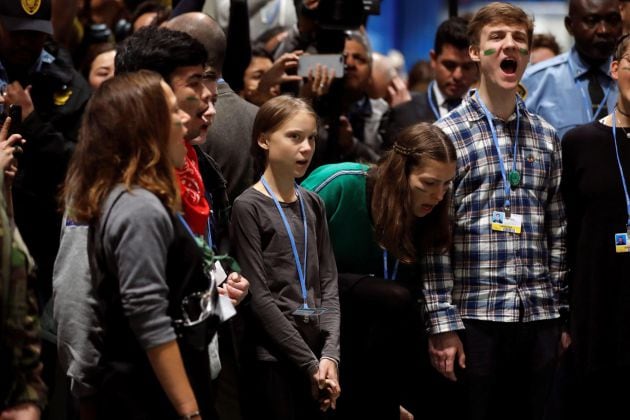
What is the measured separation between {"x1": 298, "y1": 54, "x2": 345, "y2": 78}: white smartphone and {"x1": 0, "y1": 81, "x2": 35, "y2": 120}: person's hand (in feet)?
4.31

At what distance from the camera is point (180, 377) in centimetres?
263

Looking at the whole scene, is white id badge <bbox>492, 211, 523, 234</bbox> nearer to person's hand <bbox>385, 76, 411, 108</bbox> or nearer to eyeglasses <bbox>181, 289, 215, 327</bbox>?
eyeglasses <bbox>181, 289, 215, 327</bbox>

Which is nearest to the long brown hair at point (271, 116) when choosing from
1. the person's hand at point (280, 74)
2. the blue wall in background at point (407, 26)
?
the person's hand at point (280, 74)

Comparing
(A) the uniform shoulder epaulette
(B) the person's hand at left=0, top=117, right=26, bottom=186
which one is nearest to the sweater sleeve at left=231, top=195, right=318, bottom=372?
(B) the person's hand at left=0, top=117, right=26, bottom=186

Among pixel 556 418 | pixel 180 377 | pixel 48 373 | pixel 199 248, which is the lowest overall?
pixel 556 418

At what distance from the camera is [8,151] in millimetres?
3389

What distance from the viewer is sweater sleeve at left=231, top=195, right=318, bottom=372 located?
11.6ft

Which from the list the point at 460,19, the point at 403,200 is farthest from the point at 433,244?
the point at 460,19

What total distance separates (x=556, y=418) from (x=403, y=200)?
4.61 feet

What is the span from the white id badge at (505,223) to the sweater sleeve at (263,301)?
0.87m

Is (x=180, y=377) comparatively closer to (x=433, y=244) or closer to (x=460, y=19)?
(x=433, y=244)

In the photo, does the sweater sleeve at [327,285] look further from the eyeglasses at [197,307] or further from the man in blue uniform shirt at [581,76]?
the man in blue uniform shirt at [581,76]

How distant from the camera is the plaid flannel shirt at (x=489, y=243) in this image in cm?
394

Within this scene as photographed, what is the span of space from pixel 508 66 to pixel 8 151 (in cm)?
186
